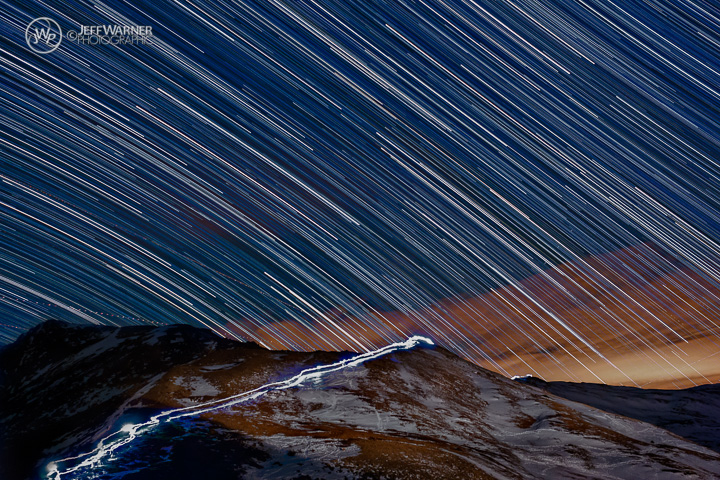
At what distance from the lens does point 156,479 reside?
52.9 ft

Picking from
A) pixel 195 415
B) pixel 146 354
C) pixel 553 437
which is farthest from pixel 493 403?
pixel 146 354

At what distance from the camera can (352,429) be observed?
77.2 ft

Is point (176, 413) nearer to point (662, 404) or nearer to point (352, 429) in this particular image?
point (352, 429)

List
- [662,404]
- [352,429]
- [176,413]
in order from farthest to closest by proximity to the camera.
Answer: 1. [662,404]
2. [176,413]
3. [352,429]

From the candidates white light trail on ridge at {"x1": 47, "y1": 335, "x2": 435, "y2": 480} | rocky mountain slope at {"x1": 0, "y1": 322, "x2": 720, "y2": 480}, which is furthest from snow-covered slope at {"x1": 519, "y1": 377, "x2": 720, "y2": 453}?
white light trail on ridge at {"x1": 47, "y1": 335, "x2": 435, "y2": 480}

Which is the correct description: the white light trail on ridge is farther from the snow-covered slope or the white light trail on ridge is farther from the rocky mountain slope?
the snow-covered slope

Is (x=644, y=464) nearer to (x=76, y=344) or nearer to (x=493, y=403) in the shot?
(x=493, y=403)

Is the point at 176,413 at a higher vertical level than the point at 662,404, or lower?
lower

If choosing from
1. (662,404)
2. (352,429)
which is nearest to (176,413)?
(352,429)

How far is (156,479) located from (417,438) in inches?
507

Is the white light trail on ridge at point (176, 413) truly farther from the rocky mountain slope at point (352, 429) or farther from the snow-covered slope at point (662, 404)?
the snow-covered slope at point (662, 404)

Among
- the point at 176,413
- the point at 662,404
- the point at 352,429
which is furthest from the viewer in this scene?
the point at 662,404

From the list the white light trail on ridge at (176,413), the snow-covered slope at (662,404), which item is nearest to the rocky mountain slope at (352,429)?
the white light trail on ridge at (176,413)

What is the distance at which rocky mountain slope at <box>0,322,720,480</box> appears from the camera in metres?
17.5
